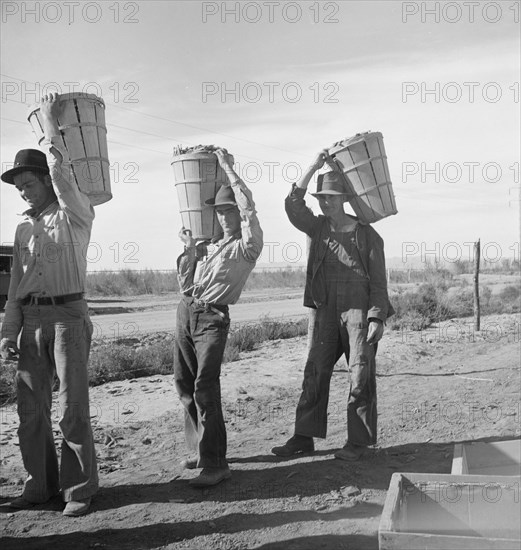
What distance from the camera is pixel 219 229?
5.51 metres

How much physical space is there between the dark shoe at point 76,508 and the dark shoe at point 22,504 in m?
0.29

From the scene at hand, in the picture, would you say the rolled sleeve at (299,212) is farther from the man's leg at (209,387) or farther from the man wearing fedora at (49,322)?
the man wearing fedora at (49,322)

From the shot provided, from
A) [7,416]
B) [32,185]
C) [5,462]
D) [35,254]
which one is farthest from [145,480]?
[7,416]

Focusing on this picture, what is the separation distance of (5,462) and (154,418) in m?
1.82

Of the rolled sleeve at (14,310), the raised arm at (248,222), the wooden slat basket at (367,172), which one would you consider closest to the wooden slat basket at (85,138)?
the rolled sleeve at (14,310)

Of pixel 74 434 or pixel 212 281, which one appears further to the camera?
pixel 212 281

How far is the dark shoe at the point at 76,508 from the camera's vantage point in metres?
4.52

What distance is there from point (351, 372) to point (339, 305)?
532 mm

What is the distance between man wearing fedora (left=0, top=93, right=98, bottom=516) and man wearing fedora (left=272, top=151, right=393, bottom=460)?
69.1 inches

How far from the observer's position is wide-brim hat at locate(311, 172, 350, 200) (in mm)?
5516

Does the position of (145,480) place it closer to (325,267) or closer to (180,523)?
(180,523)

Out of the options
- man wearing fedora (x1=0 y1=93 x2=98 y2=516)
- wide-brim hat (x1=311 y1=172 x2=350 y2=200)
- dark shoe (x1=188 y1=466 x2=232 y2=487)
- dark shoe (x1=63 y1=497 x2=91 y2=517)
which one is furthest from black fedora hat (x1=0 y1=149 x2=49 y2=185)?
dark shoe (x1=188 y1=466 x2=232 y2=487)

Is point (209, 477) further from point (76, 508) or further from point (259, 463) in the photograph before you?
point (76, 508)

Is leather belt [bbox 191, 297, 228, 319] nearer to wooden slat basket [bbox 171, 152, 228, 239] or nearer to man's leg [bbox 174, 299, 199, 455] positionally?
man's leg [bbox 174, 299, 199, 455]
